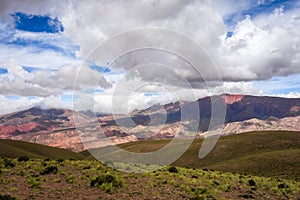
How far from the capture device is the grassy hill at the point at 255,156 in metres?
102

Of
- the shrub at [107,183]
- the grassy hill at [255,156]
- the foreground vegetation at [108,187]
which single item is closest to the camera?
the foreground vegetation at [108,187]

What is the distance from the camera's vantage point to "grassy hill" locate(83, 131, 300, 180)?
102000 mm

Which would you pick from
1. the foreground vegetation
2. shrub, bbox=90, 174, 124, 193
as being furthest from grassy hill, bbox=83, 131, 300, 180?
shrub, bbox=90, 174, 124, 193

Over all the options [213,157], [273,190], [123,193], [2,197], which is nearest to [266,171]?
[213,157]

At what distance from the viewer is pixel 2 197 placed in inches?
775

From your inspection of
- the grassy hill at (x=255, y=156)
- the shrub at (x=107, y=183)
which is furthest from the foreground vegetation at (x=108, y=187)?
the grassy hill at (x=255, y=156)

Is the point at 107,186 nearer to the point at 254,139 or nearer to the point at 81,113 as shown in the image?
the point at 81,113

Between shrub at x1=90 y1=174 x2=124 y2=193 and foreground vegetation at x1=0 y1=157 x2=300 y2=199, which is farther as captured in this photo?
shrub at x1=90 y1=174 x2=124 y2=193

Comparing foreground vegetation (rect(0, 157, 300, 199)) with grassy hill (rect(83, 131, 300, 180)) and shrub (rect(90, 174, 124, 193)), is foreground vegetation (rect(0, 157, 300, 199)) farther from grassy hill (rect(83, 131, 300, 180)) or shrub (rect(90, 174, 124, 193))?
grassy hill (rect(83, 131, 300, 180))

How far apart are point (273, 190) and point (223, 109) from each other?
16929mm

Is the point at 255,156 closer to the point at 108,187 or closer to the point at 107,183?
the point at 107,183

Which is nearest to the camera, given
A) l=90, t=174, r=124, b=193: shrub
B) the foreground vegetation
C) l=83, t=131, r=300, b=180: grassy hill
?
the foreground vegetation

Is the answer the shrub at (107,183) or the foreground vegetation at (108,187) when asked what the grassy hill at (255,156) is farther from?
the shrub at (107,183)

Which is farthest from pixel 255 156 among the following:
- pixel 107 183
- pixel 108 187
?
pixel 108 187
